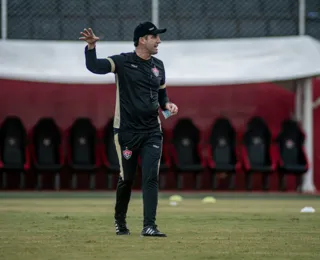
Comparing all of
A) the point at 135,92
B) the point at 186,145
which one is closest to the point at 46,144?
the point at 186,145

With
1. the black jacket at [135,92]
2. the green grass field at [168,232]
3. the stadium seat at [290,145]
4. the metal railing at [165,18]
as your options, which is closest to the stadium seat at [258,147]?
the stadium seat at [290,145]

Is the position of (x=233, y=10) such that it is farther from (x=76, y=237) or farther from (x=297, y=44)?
(x=76, y=237)

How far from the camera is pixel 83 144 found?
814 inches

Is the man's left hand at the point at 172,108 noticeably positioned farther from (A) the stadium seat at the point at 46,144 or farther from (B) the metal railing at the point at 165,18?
(B) the metal railing at the point at 165,18

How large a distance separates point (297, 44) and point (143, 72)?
11.3 meters

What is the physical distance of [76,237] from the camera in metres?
8.79

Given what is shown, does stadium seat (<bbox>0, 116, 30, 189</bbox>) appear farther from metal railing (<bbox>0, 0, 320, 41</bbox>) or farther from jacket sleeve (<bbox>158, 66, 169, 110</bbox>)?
jacket sleeve (<bbox>158, 66, 169, 110</bbox>)

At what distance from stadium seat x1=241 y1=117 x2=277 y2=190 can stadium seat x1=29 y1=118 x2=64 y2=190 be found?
12.9 feet

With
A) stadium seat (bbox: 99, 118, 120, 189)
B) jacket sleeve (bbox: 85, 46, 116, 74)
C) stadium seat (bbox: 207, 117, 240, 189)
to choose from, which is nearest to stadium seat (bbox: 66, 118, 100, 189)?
stadium seat (bbox: 99, 118, 120, 189)

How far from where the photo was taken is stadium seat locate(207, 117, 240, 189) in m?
20.5

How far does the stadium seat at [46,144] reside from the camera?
20.4 metres

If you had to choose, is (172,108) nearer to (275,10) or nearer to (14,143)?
(14,143)

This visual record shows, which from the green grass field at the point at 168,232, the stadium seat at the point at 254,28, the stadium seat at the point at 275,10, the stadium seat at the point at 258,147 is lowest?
the green grass field at the point at 168,232

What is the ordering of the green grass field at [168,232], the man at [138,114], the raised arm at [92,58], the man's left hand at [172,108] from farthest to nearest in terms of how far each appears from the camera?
the man's left hand at [172,108] → the man at [138,114] → the raised arm at [92,58] → the green grass field at [168,232]
